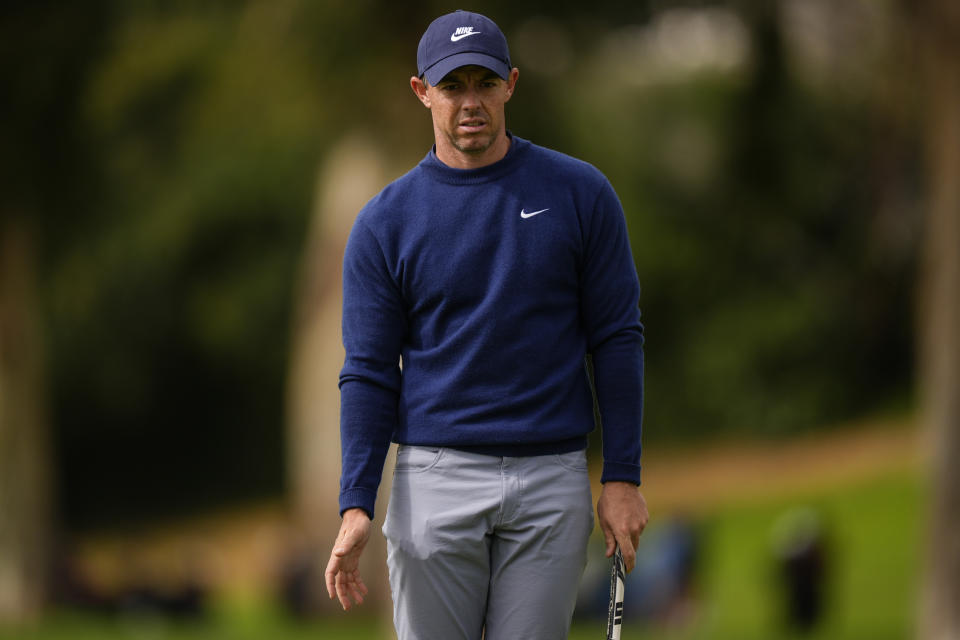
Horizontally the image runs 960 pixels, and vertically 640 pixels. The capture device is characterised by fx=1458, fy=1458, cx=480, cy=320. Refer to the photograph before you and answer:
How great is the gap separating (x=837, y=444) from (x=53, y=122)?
14166 millimetres

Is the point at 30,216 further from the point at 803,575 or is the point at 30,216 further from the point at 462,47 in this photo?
the point at 462,47

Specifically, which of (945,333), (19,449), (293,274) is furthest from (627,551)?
(293,274)

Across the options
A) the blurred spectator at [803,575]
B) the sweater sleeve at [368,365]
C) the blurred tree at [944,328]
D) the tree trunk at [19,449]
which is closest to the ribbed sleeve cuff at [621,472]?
the sweater sleeve at [368,365]

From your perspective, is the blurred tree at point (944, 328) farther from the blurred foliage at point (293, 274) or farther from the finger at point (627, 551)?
the finger at point (627, 551)

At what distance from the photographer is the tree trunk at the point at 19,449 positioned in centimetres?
1479

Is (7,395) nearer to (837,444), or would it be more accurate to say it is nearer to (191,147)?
(191,147)

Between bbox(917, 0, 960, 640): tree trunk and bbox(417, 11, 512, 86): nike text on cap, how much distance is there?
719 centimetres

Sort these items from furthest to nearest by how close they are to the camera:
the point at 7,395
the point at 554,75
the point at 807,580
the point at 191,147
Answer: the point at 191,147
the point at 7,395
the point at 807,580
the point at 554,75

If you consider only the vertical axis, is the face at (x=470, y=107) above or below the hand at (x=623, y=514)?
above

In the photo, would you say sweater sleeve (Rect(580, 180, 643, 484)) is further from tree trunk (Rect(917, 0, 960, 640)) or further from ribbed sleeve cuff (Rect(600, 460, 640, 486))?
tree trunk (Rect(917, 0, 960, 640))

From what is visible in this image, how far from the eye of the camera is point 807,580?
43.5 feet

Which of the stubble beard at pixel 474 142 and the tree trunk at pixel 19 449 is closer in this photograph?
the stubble beard at pixel 474 142

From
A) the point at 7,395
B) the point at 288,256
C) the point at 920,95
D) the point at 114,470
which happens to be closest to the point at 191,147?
the point at 288,256

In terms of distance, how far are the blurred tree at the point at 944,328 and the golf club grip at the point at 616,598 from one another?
6.89 m
